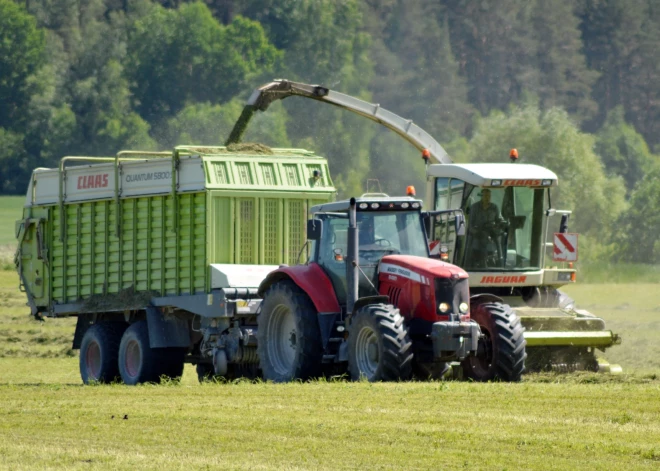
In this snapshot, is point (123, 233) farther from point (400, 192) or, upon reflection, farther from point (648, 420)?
point (400, 192)

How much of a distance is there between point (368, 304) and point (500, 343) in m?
1.57

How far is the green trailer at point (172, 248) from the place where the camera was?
19172 millimetres

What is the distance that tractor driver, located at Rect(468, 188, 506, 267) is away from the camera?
19922 mm

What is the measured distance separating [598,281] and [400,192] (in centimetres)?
955

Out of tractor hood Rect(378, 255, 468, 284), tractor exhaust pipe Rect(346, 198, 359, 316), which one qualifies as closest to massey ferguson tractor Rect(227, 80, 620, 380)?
tractor hood Rect(378, 255, 468, 284)

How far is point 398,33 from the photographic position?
284ft

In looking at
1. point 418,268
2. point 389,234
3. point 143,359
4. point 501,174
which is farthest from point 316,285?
point 501,174

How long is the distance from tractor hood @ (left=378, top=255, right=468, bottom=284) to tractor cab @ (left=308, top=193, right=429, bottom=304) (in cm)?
17

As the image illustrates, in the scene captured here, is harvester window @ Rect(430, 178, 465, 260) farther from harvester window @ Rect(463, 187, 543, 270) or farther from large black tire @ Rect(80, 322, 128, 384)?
large black tire @ Rect(80, 322, 128, 384)

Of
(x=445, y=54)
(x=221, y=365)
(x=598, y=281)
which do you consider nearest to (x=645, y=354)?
(x=221, y=365)

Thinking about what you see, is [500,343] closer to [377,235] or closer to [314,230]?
[377,235]

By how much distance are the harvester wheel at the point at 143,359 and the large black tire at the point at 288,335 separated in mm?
2279

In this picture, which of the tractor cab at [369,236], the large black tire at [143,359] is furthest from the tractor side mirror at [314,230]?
the large black tire at [143,359]

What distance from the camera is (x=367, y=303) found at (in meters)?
16.5
